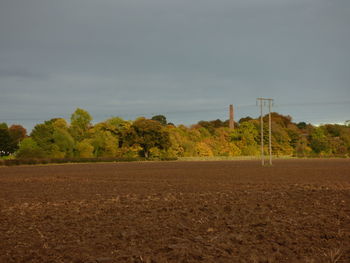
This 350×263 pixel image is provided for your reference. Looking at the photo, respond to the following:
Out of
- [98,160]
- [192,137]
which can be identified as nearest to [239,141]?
[192,137]

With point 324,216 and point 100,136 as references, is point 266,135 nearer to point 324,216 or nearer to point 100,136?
point 100,136

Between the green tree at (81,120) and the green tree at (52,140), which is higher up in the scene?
the green tree at (81,120)

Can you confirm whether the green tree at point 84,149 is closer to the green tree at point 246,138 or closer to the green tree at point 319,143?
the green tree at point 246,138

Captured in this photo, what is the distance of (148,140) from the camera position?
86.1 meters

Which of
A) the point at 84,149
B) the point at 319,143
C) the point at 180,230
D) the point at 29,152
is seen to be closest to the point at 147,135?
the point at 84,149

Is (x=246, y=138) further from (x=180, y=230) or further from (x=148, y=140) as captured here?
(x=180, y=230)

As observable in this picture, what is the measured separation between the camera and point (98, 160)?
77250 mm

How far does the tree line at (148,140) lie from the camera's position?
8188 centimetres

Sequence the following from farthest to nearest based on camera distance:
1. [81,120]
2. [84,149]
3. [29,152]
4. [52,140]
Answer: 1. [81,120]
2. [84,149]
3. [52,140]
4. [29,152]

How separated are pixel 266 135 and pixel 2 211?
10897cm

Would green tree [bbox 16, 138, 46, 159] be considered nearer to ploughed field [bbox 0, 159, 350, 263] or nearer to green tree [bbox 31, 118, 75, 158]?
green tree [bbox 31, 118, 75, 158]

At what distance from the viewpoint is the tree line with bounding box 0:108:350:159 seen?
3223 inches

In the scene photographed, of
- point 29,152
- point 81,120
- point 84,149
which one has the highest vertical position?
point 81,120

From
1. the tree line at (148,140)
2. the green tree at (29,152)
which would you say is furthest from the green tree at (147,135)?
the green tree at (29,152)
